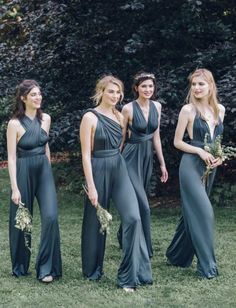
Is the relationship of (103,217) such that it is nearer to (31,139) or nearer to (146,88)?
(31,139)

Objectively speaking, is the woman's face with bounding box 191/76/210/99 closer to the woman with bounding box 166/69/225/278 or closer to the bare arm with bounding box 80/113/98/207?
the woman with bounding box 166/69/225/278

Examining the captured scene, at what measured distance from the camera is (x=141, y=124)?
7.27 meters

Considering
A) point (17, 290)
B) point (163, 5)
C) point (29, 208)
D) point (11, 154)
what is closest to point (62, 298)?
point (17, 290)

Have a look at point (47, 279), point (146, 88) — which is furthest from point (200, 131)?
point (47, 279)

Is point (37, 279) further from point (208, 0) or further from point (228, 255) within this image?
point (208, 0)

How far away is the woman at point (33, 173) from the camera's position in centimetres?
645

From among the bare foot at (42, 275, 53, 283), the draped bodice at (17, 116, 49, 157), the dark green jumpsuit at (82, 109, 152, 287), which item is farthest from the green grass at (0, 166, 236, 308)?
the draped bodice at (17, 116, 49, 157)

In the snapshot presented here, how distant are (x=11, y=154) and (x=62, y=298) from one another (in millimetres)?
1465

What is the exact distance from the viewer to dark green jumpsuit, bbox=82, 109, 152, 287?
6.05 m

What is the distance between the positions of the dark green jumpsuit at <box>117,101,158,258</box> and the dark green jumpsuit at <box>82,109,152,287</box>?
92cm

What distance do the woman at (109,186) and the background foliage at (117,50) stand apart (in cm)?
255

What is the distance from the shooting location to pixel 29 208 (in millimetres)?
6613

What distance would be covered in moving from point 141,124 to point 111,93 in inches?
43.9

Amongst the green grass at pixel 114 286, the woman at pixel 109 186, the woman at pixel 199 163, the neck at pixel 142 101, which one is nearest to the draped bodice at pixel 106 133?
the woman at pixel 109 186
